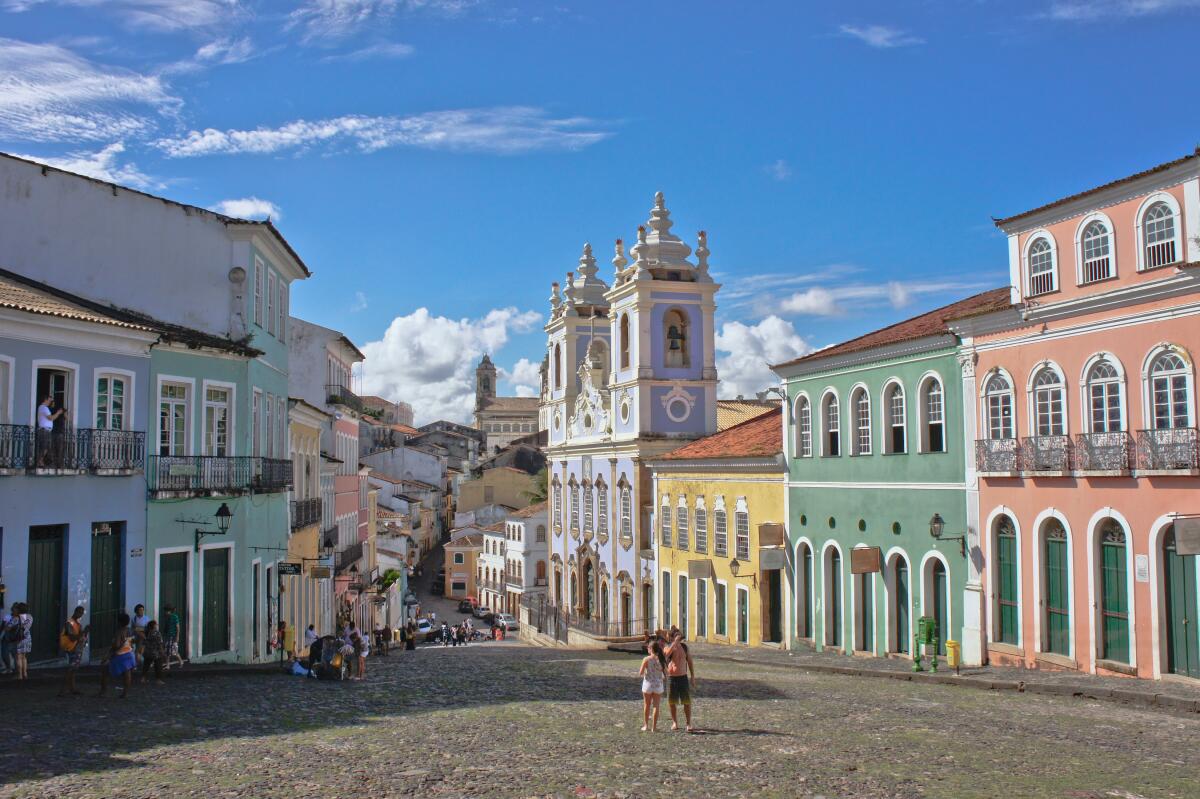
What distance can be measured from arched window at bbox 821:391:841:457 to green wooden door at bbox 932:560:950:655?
15.8 ft

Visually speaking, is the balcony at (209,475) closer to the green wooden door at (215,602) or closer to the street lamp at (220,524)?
the street lamp at (220,524)

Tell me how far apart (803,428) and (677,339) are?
16287 millimetres

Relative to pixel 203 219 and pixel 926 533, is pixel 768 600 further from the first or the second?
pixel 203 219

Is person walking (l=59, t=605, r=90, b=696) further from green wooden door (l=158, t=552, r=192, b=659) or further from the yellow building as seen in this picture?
the yellow building

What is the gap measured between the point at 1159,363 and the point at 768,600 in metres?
15.6

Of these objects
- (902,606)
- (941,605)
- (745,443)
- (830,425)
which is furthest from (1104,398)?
(745,443)

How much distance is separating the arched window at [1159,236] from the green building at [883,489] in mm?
3976

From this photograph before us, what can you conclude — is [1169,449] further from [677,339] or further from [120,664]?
[677,339]

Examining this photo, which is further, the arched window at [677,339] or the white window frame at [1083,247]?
the arched window at [677,339]

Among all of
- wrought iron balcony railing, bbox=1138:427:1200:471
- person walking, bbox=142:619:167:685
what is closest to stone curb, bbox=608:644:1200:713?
wrought iron balcony railing, bbox=1138:427:1200:471

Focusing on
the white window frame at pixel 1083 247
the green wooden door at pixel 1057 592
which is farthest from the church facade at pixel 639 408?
the white window frame at pixel 1083 247

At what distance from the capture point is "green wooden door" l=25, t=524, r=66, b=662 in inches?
709

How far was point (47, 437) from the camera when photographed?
716 inches

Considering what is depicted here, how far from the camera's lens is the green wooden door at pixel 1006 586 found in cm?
2230
